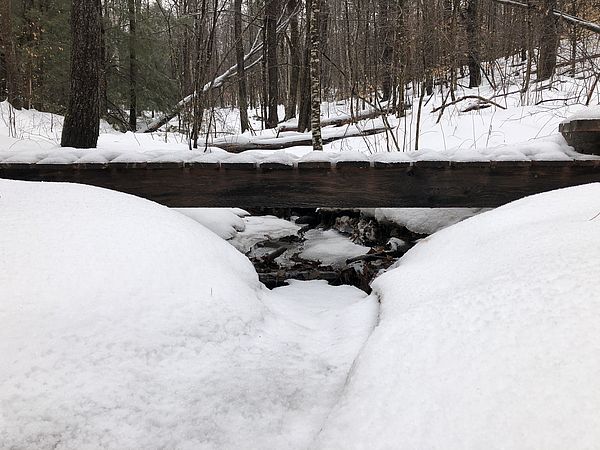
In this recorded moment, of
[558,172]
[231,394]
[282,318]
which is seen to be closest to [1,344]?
[231,394]

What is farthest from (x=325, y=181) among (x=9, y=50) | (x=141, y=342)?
(x=9, y=50)

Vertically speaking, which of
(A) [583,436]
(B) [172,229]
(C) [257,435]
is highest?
(B) [172,229]

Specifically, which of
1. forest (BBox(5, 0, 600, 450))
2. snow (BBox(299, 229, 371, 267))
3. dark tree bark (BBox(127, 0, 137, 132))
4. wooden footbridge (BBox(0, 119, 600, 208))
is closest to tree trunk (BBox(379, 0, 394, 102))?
snow (BBox(299, 229, 371, 267))

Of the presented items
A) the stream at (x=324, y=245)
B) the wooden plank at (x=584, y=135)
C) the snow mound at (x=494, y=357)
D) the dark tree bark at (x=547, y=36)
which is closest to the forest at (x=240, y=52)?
the dark tree bark at (x=547, y=36)

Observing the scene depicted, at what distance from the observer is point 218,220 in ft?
17.1

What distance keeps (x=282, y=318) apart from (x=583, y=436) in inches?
69.1

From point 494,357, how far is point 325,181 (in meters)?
2.58

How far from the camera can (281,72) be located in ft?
94.2

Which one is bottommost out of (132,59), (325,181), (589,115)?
(325,181)

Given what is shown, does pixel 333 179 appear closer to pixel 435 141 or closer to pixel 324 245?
pixel 324 245

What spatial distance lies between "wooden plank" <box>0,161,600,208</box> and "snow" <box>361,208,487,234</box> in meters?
0.64

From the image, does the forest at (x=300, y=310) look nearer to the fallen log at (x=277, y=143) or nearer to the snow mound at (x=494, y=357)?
the snow mound at (x=494, y=357)

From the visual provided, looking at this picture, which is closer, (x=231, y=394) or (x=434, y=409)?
(x=434, y=409)

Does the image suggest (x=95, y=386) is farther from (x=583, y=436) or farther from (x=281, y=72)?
(x=281, y=72)
